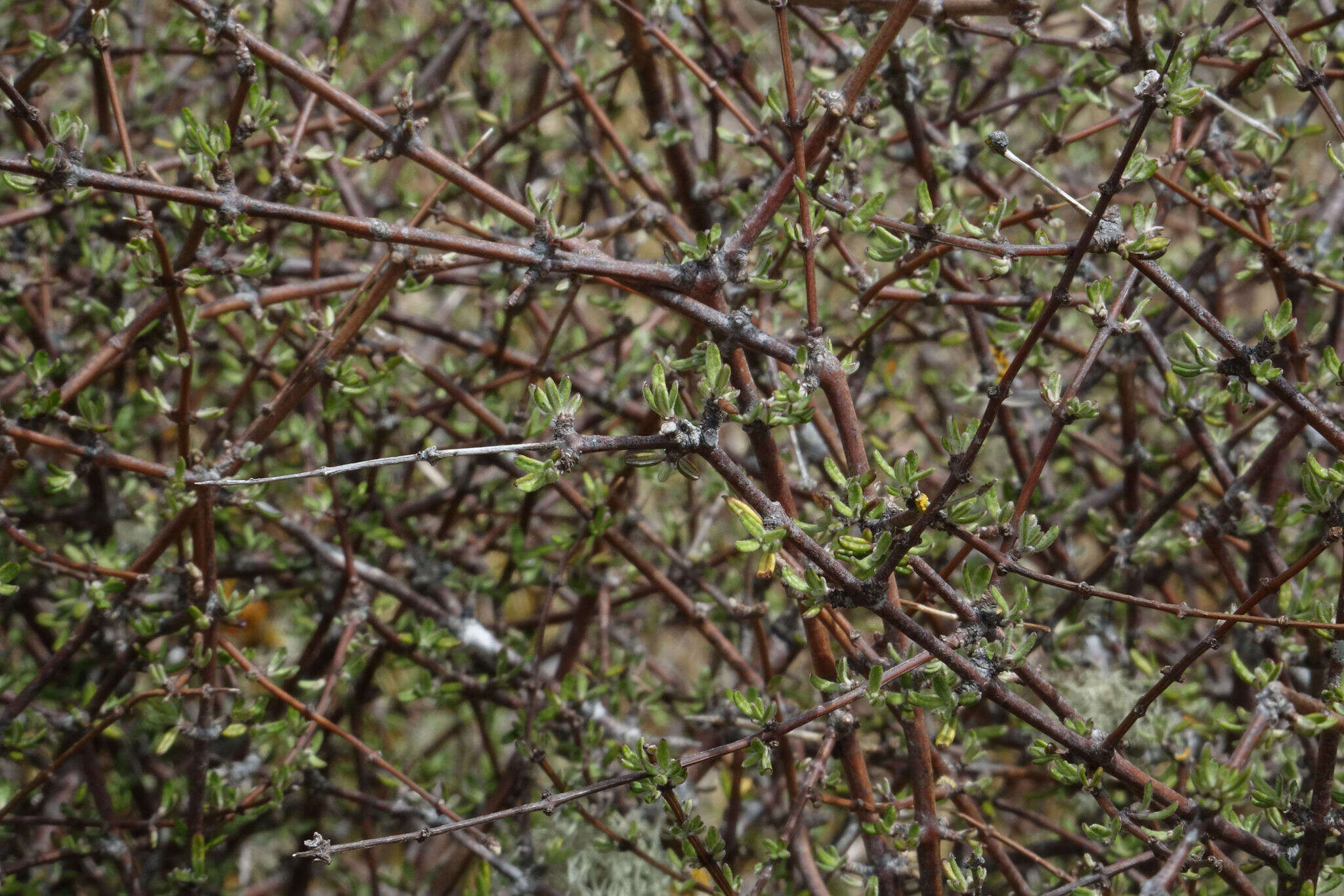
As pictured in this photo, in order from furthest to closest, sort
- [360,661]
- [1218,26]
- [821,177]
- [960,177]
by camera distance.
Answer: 1. [960,177]
2. [360,661]
3. [1218,26]
4. [821,177]

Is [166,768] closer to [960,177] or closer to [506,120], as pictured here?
[506,120]

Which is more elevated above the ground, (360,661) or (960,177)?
(960,177)

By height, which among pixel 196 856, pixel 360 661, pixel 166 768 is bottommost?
pixel 166 768

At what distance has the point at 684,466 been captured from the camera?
1.14m

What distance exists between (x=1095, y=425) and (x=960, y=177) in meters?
0.69

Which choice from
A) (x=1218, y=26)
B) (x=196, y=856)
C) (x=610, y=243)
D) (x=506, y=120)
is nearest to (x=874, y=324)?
(x=1218, y=26)

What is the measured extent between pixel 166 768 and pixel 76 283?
3.36ft

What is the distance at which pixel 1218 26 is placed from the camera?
1.54 metres

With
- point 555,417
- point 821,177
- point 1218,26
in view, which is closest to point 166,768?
point 555,417

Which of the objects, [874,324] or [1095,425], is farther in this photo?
[1095,425]

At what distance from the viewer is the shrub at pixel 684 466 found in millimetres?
1206

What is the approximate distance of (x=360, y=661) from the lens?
1695 mm

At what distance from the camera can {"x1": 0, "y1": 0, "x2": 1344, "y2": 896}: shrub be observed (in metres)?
1.21

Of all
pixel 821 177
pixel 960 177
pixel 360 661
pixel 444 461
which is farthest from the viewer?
pixel 444 461
